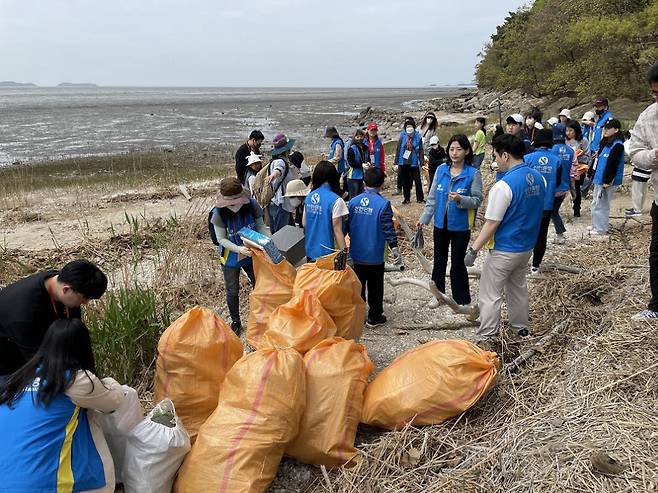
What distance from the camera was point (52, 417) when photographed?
2.08 metres

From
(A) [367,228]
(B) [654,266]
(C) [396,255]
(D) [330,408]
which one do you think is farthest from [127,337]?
(B) [654,266]

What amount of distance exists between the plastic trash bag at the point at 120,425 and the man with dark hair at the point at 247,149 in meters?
4.79

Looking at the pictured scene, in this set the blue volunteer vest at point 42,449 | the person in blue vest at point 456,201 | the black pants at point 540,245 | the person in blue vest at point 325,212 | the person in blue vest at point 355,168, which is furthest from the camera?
the person in blue vest at point 355,168

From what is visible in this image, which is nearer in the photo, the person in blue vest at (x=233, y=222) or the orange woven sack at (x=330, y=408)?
the orange woven sack at (x=330, y=408)

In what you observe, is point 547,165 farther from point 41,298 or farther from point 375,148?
point 41,298

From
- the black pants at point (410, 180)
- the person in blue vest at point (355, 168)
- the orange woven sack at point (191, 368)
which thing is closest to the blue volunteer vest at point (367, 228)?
the orange woven sack at point (191, 368)

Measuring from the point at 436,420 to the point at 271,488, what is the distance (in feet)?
3.00

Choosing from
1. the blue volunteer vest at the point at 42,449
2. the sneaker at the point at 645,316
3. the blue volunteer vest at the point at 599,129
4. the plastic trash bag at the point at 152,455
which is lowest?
the plastic trash bag at the point at 152,455

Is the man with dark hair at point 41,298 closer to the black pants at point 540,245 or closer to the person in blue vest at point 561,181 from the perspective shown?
the black pants at point 540,245

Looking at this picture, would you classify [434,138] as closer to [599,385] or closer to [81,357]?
[599,385]

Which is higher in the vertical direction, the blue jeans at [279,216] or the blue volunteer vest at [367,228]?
the blue volunteer vest at [367,228]

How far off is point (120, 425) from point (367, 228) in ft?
7.84

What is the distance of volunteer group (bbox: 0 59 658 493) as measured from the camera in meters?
2.07

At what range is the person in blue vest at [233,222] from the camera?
12.9 ft
